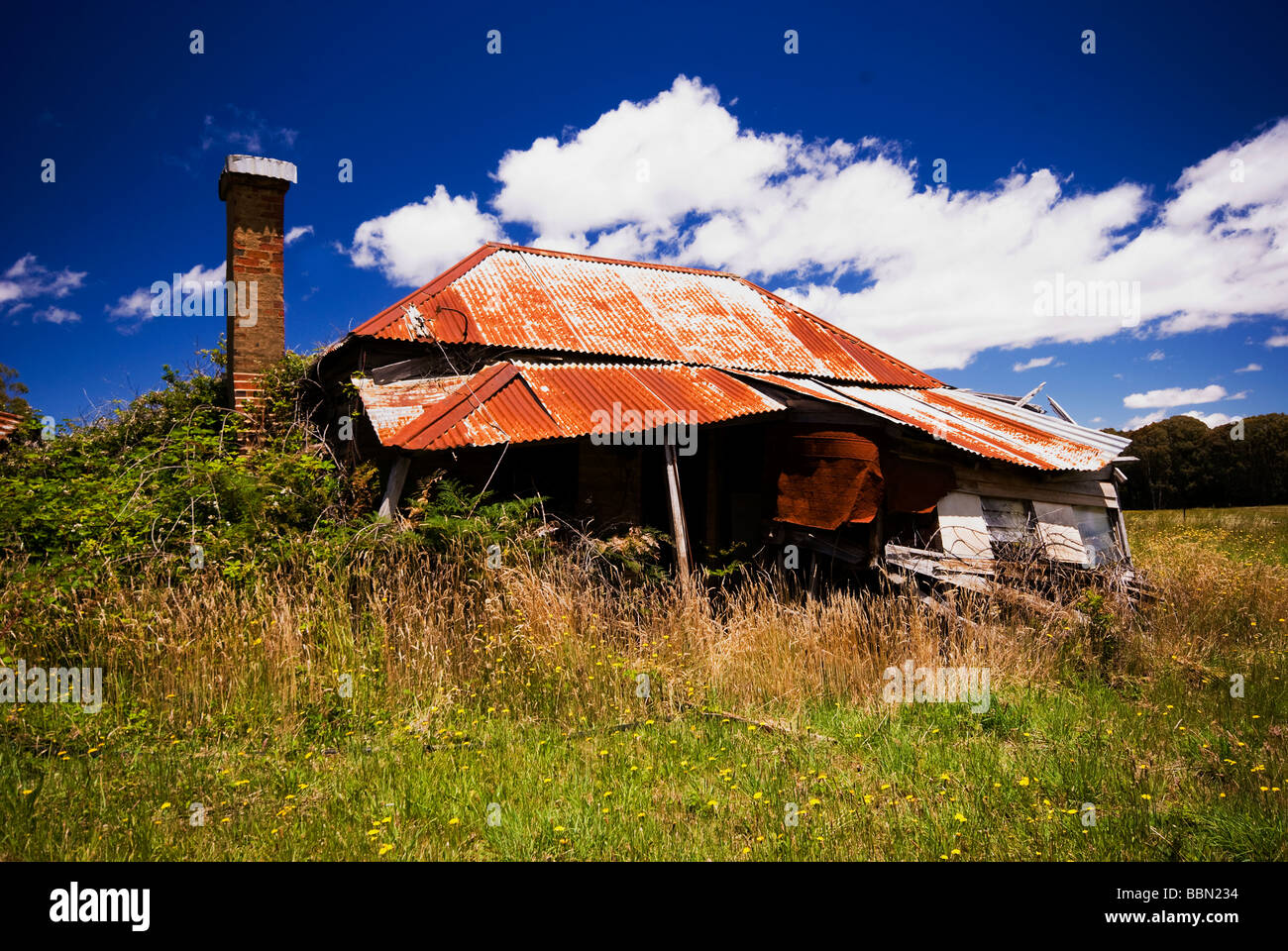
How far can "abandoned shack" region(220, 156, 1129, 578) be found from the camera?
750 centimetres

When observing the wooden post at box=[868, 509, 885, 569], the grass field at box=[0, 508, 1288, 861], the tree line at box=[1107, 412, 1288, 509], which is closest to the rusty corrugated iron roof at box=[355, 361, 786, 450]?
the wooden post at box=[868, 509, 885, 569]

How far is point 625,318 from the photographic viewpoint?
11.9m

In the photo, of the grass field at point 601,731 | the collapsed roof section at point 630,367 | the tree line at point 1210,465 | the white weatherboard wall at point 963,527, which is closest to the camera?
the grass field at point 601,731

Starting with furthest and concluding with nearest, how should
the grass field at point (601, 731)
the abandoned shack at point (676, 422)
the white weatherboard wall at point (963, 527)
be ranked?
the abandoned shack at point (676, 422) → the white weatherboard wall at point (963, 527) → the grass field at point (601, 731)

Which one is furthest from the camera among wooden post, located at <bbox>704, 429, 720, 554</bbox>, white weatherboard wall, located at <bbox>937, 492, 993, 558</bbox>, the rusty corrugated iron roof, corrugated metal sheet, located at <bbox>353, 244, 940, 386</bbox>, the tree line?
the tree line

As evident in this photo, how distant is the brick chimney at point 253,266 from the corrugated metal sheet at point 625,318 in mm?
1558

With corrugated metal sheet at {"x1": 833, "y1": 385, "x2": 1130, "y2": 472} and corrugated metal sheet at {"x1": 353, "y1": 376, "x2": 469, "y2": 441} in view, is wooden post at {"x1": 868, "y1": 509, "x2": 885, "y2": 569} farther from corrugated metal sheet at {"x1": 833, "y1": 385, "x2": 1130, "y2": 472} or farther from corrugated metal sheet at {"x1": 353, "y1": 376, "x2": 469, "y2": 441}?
corrugated metal sheet at {"x1": 353, "y1": 376, "x2": 469, "y2": 441}

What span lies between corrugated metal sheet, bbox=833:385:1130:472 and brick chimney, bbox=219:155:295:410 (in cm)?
835

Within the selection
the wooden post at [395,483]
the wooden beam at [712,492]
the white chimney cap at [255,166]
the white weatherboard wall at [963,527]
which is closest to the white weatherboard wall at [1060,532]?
the white weatherboard wall at [963,527]

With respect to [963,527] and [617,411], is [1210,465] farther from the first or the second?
[617,411]

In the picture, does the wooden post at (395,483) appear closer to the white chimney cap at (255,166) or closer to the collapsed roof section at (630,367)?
the collapsed roof section at (630,367)

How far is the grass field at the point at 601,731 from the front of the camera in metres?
3.33

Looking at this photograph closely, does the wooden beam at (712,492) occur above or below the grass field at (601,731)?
above

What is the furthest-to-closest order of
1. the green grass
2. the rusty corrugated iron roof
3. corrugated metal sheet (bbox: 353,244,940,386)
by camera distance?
the green grass < corrugated metal sheet (bbox: 353,244,940,386) < the rusty corrugated iron roof
